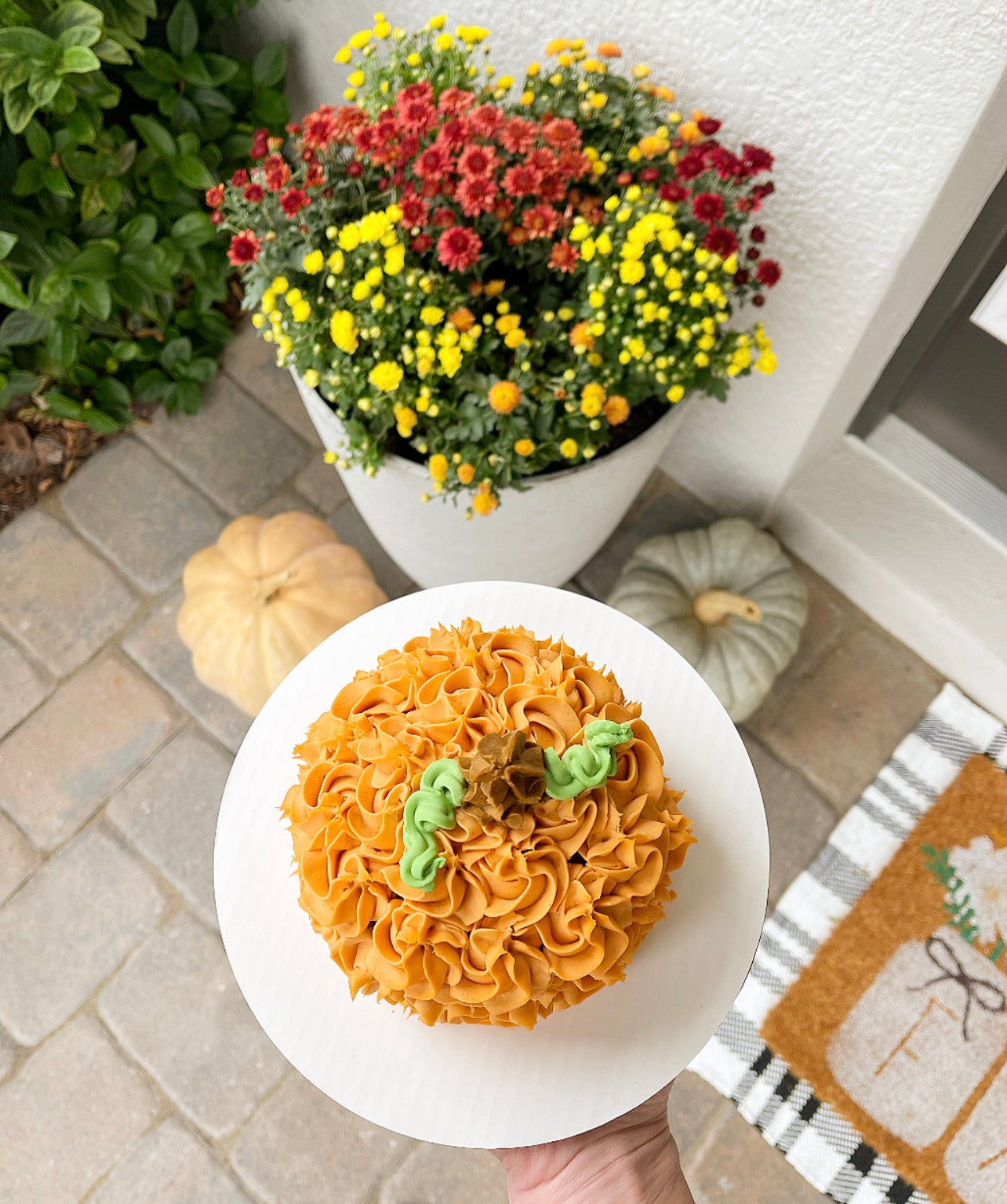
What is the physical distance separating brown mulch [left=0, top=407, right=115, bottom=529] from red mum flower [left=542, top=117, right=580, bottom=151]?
1336 millimetres

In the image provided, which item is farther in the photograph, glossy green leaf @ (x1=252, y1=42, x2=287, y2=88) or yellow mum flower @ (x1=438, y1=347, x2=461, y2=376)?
glossy green leaf @ (x1=252, y1=42, x2=287, y2=88)

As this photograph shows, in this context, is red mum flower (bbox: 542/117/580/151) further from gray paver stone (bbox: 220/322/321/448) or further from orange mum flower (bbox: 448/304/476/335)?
gray paver stone (bbox: 220/322/321/448)

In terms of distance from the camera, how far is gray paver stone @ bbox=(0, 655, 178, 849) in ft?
5.84

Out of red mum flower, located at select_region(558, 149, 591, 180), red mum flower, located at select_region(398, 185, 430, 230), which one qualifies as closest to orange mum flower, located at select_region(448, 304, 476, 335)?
red mum flower, located at select_region(398, 185, 430, 230)

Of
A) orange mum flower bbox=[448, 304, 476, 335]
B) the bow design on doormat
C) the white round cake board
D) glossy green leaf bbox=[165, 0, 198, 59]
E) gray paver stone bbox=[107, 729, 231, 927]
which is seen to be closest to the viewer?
the white round cake board

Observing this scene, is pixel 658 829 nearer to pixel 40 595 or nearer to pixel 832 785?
pixel 832 785

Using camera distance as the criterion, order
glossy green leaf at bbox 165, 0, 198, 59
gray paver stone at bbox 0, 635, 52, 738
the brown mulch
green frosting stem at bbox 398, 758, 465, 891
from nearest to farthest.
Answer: green frosting stem at bbox 398, 758, 465, 891 → glossy green leaf at bbox 165, 0, 198, 59 → gray paver stone at bbox 0, 635, 52, 738 → the brown mulch

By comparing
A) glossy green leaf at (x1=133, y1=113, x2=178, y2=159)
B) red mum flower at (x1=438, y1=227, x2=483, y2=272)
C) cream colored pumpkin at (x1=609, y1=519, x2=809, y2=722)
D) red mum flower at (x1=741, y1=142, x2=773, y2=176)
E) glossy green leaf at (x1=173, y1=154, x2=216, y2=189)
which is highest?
red mum flower at (x1=741, y1=142, x2=773, y2=176)

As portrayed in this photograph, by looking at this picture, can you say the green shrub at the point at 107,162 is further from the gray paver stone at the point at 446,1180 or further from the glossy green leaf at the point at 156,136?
the gray paver stone at the point at 446,1180

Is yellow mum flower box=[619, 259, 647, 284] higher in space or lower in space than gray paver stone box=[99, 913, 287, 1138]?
higher

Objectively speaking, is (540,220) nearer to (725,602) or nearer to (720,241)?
(720,241)

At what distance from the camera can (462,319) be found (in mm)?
1106

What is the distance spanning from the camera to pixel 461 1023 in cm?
85

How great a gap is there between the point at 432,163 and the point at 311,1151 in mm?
1597
